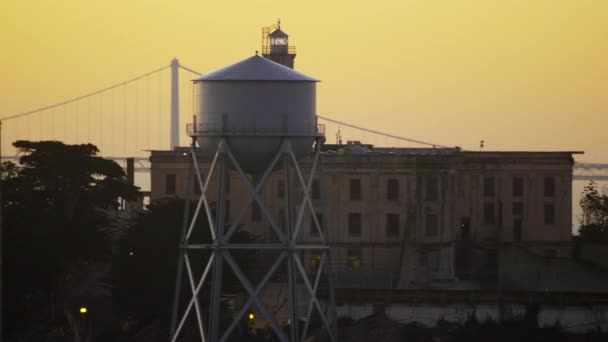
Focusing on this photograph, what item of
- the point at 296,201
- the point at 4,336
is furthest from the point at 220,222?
the point at 296,201

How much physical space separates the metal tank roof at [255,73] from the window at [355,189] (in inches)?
1442

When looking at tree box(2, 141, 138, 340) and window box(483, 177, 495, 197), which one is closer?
tree box(2, 141, 138, 340)

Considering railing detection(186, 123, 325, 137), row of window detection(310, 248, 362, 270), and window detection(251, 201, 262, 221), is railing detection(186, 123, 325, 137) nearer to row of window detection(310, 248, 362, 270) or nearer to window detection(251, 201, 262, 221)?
row of window detection(310, 248, 362, 270)

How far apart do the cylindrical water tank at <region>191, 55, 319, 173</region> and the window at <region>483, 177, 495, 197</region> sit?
Result: 1849 inches

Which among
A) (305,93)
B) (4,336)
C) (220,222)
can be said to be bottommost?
(4,336)

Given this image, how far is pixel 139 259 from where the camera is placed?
73.0 m

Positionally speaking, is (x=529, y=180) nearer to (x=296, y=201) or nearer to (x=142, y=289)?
(x=296, y=201)

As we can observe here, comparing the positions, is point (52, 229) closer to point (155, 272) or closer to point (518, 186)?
point (155, 272)

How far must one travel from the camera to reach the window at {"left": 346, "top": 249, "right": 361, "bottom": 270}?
95.1m

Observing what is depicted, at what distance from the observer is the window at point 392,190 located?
316 ft

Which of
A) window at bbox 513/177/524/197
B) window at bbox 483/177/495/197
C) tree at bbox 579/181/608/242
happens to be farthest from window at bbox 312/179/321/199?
tree at bbox 579/181/608/242

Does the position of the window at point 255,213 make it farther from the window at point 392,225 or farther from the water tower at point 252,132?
the water tower at point 252,132

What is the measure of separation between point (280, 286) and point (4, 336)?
64.6ft

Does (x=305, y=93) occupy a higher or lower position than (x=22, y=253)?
higher
